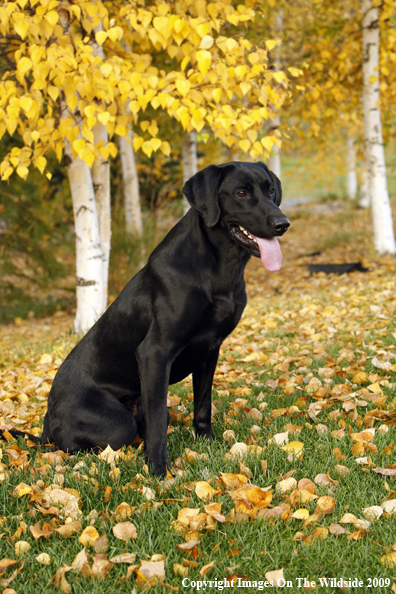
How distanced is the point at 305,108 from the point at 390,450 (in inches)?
366

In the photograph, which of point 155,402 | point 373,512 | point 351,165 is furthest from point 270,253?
point 351,165

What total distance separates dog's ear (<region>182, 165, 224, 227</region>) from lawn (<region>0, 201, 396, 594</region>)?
128cm

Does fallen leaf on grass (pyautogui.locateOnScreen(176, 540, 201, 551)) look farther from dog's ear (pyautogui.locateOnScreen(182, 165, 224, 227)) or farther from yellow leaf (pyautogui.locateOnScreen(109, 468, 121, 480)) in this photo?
dog's ear (pyautogui.locateOnScreen(182, 165, 224, 227))

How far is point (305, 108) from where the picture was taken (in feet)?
35.1

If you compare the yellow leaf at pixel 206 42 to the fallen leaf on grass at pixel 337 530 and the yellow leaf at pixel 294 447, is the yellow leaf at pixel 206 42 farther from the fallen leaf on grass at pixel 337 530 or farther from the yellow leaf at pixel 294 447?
the fallen leaf on grass at pixel 337 530

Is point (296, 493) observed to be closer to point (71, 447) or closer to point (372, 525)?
point (372, 525)

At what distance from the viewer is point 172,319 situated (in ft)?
8.94

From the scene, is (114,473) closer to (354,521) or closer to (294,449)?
(294,449)

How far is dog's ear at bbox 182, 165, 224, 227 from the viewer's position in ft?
9.06

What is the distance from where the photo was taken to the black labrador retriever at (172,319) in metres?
2.74

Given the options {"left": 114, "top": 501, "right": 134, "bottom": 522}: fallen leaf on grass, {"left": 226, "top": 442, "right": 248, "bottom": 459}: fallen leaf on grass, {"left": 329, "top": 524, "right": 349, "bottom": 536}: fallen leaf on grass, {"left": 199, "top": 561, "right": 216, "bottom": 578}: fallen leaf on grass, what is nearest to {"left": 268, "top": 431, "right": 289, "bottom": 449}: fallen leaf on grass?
{"left": 226, "top": 442, "right": 248, "bottom": 459}: fallen leaf on grass

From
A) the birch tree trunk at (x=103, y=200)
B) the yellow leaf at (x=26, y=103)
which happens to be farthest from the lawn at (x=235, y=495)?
the birch tree trunk at (x=103, y=200)

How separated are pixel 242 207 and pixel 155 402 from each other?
113 centimetres

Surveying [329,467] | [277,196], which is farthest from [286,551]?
[277,196]
